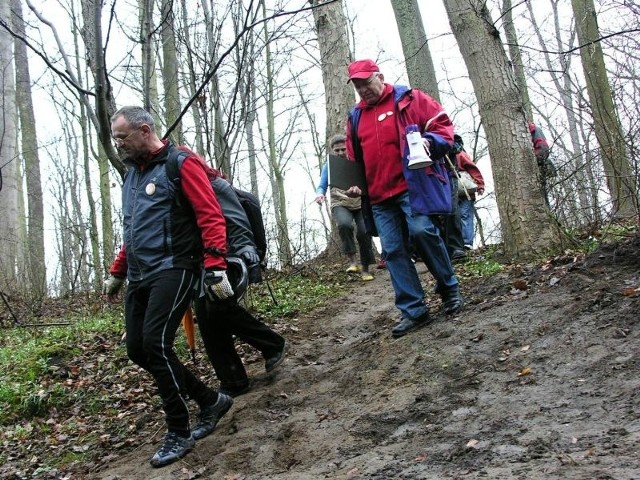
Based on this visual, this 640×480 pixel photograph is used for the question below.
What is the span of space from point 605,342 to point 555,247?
121 inches

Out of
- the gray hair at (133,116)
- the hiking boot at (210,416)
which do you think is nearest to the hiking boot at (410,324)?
the hiking boot at (210,416)

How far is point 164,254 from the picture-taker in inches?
161

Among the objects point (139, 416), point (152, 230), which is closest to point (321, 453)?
point (152, 230)

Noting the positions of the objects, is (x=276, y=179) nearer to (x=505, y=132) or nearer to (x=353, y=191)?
(x=505, y=132)

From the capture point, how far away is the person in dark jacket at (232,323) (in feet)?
15.4

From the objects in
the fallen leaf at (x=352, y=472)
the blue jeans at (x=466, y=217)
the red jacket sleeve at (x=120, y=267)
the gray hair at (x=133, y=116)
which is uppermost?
the gray hair at (x=133, y=116)

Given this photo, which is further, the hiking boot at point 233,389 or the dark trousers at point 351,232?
the dark trousers at point 351,232

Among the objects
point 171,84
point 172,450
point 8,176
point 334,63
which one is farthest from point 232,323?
point 8,176

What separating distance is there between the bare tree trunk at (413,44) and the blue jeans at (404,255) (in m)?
7.68

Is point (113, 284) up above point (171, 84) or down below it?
below

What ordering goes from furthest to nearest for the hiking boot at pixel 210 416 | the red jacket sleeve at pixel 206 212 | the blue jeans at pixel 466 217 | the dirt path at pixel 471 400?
the blue jeans at pixel 466 217 → the hiking boot at pixel 210 416 → the red jacket sleeve at pixel 206 212 → the dirt path at pixel 471 400

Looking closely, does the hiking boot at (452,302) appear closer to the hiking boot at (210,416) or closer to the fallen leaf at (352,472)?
the hiking boot at (210,416)

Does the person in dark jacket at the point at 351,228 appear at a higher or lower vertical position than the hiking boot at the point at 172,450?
higher

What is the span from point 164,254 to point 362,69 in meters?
2.20
